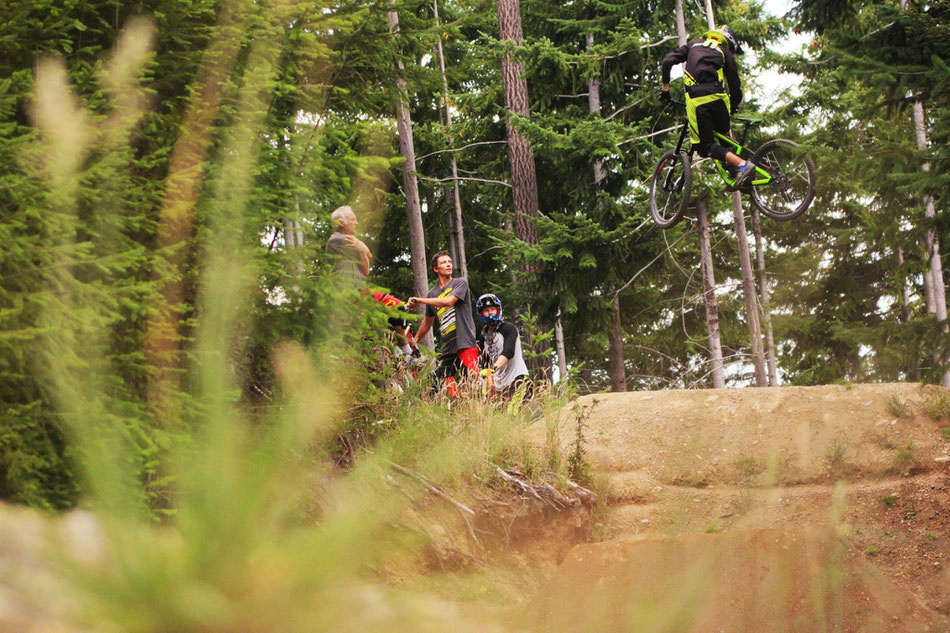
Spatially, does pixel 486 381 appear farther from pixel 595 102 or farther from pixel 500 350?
pixel 595 102

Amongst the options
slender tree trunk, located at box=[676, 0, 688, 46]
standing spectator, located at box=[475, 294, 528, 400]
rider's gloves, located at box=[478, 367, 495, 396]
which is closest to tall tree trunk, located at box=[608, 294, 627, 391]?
slender tree trunk, located at box=[676, 0, 688, 46]

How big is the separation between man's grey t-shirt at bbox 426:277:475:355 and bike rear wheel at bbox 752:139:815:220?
3.19 meters

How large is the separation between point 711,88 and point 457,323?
3.50m

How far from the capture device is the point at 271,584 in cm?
73

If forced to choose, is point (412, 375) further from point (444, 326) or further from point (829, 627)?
point (829, 627)

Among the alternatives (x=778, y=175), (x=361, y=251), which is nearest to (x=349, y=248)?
(x=361, y=251)

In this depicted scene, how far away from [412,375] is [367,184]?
1872mm

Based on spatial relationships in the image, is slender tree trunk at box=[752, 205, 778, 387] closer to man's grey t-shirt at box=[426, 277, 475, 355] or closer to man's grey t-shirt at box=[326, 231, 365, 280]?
man's grey t-shirt at box=[426, 277, 475, 355]

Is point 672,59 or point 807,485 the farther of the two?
point 672,59

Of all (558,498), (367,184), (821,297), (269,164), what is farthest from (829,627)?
(821,297)

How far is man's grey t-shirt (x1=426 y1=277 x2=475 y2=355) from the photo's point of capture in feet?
26.6

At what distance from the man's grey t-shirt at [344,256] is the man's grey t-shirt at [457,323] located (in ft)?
10.1

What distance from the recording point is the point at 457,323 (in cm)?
808

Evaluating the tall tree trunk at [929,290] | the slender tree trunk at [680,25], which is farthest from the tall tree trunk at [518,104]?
the tall tree trunk at [929,290]
